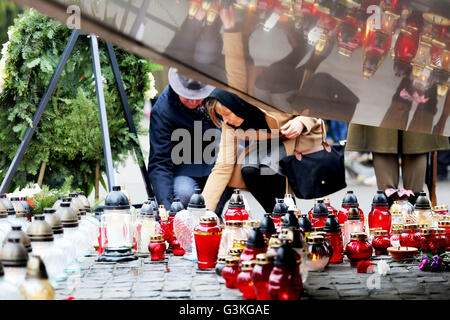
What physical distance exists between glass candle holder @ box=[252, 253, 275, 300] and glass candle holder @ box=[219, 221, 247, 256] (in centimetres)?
62

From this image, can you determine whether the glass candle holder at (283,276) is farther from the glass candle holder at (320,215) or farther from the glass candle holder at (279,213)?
the glass candle holder at (320,215)

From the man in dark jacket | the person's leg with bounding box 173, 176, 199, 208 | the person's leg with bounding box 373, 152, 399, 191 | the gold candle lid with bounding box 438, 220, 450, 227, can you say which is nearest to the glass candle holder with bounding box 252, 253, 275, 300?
the gold candle lid with bounding box 438, 220, 450, 227

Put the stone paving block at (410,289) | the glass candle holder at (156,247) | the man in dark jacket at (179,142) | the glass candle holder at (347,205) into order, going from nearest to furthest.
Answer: the stone paving block at (410,289) → the glass candle holder at (156,247) → the glass candle holder at (347,205) → the man in dark jacket at (179,142)

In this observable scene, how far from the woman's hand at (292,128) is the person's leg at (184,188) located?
83cm

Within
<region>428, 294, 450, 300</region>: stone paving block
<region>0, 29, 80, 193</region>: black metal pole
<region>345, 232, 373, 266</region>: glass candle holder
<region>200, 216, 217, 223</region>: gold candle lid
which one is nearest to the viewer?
<region>428, 294, 450, 300</region>: stone paving block

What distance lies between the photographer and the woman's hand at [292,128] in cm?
414

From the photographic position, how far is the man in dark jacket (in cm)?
464

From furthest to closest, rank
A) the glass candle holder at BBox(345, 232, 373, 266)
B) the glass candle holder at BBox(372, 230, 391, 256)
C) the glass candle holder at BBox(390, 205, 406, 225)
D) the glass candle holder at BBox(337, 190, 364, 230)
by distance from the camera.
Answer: the glass candle holder at BBox(390, 205, 406, 225)
the glass candle holder at BBox(337, 190, 364, 230)
the glass candle holder at BBox(372, 230, 391, 256)
the glass candle holder at BBox(345, 232, 373, 266)

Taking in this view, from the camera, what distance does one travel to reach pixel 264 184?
4.44 meters

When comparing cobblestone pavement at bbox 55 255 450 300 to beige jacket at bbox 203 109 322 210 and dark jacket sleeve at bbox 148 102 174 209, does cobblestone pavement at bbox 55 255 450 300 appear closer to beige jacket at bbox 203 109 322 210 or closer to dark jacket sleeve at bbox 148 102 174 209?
beige jacket at bbox 203 109 322 210

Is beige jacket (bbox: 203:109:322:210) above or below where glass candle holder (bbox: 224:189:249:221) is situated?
above

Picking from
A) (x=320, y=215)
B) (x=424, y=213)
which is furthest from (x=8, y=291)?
(x=424, y=213)

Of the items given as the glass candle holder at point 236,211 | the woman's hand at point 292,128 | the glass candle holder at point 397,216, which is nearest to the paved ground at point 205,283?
the glass candle holder at point 236,211
